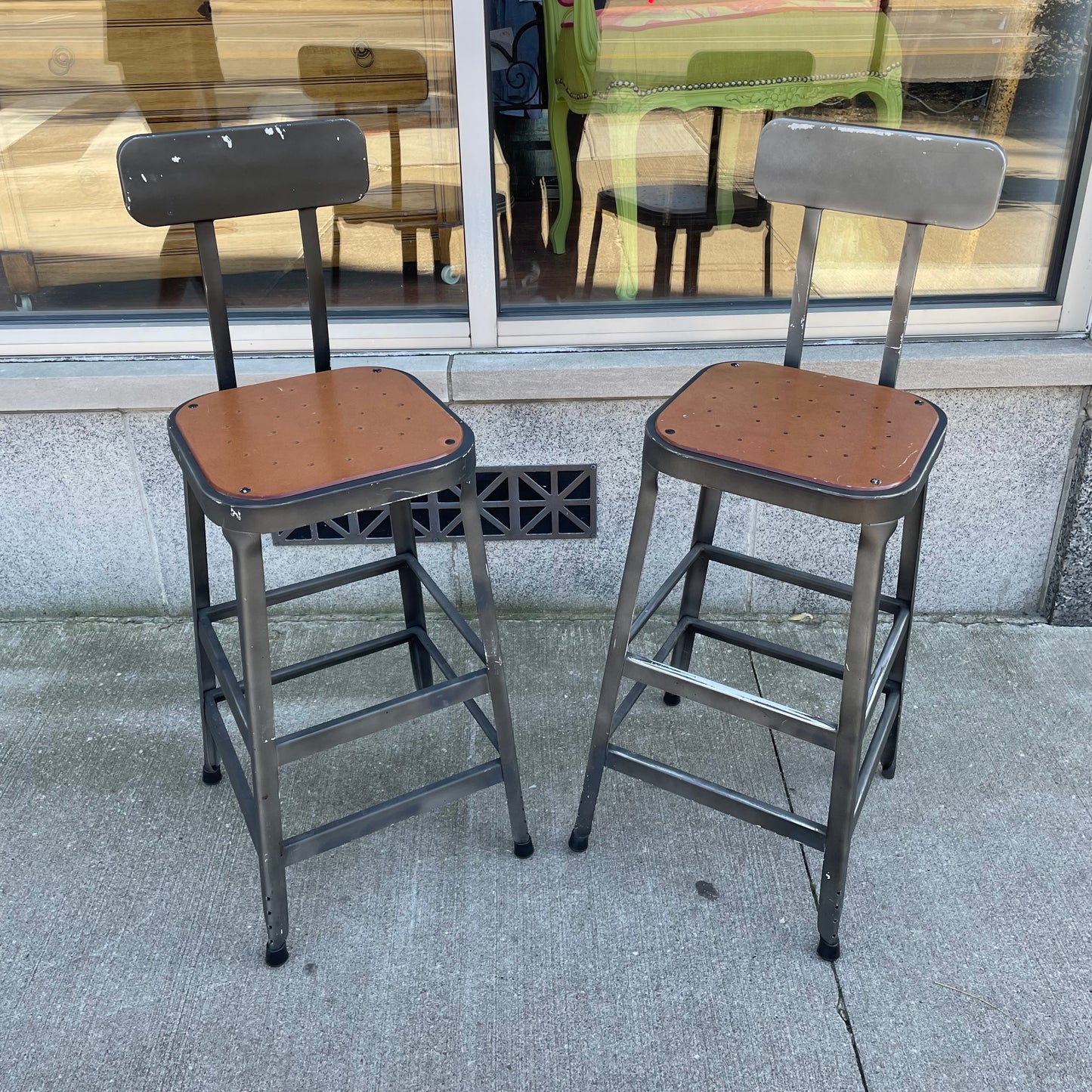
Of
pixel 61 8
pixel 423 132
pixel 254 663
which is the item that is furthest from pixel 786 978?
pixel 61 8

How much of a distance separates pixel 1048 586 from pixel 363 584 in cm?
172

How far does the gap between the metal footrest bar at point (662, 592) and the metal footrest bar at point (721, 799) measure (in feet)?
0.74

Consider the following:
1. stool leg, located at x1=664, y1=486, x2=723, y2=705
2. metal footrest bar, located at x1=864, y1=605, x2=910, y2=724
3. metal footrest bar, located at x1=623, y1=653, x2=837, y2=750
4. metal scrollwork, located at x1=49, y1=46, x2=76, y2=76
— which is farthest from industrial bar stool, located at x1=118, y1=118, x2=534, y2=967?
metal scrollwork, located at x1=49, y1=46, x2=76, y2=76

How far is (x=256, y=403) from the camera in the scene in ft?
5.67

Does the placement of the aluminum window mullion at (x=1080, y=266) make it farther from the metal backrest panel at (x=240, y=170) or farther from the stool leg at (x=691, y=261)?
the metal backrest panel at (x=240, y=170)

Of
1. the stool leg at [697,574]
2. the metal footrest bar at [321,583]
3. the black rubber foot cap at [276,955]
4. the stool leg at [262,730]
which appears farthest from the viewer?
the stool leg at [697,574]

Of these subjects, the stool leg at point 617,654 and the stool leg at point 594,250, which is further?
the stool leg at point 594,250

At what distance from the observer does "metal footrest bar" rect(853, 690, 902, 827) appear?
1674 mm

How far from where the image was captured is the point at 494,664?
1729 mm

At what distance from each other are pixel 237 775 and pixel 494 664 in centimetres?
49

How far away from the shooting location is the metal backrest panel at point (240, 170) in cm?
165

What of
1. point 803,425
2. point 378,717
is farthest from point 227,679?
point 803,425

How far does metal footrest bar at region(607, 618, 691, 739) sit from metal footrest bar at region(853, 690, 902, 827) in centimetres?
39

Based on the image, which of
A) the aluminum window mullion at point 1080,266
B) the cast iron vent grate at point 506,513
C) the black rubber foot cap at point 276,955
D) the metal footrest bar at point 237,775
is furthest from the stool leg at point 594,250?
the black rubber foot cap at point 276,955
